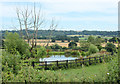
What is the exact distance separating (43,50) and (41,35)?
16.2 ft

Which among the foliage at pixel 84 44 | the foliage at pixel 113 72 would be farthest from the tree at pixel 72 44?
the foliage at pixel 113 72

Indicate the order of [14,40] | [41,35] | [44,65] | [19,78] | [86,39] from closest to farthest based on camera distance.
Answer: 1. [19,78]
2. [44,65]
3. [14,40]
4. [41,35]
5. [86,39]

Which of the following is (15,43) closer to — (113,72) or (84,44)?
(113,72)

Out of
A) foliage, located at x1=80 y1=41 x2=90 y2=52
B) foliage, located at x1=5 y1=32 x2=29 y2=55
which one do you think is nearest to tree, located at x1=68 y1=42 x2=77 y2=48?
foliage, located at x1=80 y1=41 x2=90 y2=52

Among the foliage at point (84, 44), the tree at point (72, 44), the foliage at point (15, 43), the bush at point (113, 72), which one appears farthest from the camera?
the tree at point (72, 44)

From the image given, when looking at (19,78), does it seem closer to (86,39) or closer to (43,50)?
(43,50)

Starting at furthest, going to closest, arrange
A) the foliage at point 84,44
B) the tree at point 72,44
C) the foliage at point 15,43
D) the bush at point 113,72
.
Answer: the tree at point 72,44, the foliage at point 84,44, the foliage at point 15,43, the bush at point 113,72

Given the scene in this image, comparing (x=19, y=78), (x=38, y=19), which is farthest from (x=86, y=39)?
(x=19, y=78)

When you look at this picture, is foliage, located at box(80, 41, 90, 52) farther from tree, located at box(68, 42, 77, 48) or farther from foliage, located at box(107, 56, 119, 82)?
foliage, located at box(107, 56, 119, 82)

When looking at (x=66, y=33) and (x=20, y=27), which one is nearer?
(x=20, y=27)

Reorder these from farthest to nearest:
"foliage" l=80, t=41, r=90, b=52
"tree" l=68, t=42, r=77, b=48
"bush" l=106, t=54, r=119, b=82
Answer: "tree" l=68, t=42, r=77, b=48 < "foliage" l=80, t=41, r=90, b=52 < "bush" l=106, t=54, r=119, b=82

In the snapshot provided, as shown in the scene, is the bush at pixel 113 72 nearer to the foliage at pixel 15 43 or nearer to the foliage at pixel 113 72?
the foliage at pixel 113 72

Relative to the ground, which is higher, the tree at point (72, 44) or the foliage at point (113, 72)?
the foliage at point (113, 72)

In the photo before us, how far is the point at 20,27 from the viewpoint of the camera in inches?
590
